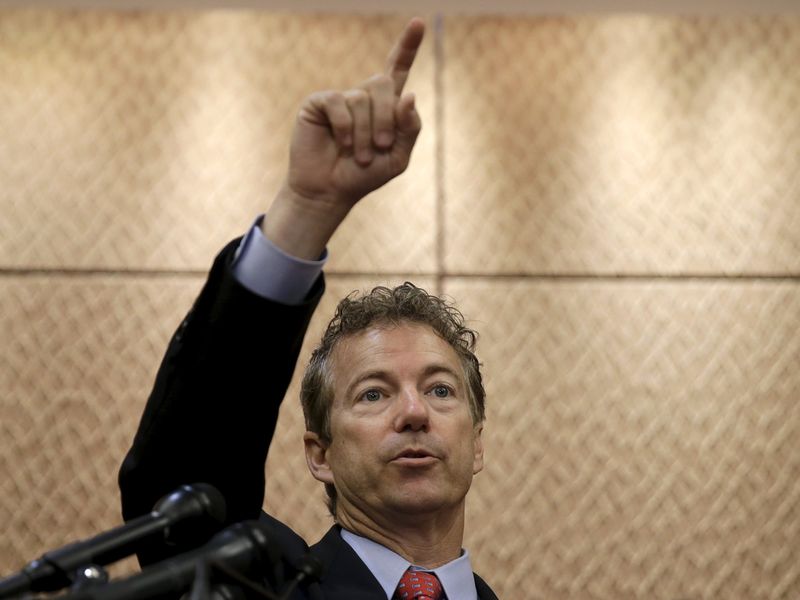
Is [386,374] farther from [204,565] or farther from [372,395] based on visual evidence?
[204,565]

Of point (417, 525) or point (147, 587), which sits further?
Answer: point (417, 525)

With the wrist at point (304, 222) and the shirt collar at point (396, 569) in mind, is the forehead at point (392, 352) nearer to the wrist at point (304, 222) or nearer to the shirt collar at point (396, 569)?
the shirt collar at point (396, 569)

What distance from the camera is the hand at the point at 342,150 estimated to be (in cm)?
113

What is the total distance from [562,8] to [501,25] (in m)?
0.18

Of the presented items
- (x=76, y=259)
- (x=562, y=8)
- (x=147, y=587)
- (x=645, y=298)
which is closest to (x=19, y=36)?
(x=76, y=259)

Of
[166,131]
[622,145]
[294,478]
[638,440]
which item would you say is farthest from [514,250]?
[166,131]

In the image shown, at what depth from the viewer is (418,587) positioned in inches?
58.2

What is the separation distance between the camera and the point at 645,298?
8.12 ft

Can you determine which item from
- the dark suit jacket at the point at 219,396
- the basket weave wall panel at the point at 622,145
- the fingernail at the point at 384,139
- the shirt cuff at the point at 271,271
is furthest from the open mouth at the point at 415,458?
the basket weave wall panel at the point at 622,145

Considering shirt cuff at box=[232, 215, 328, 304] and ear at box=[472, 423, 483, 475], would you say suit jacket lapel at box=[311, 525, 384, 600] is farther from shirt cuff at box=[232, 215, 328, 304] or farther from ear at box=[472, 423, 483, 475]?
shirt cuff at box=[232, 215, 328, 304]

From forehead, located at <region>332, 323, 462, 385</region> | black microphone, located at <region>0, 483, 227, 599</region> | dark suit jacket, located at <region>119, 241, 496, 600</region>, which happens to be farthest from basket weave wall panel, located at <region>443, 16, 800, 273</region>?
black microphone, located at <region>0, 483, 227, 599</region>

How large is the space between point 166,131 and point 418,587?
4.60 ft

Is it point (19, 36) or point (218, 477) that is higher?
point (19, 36)

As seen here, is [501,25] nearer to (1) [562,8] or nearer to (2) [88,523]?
(1) [562,8]
